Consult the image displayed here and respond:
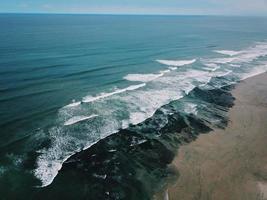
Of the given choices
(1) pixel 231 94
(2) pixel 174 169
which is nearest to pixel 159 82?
(1) pixel 231 94

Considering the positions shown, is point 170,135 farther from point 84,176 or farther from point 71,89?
point 71,89

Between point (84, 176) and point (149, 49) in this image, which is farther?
point (149, 49)

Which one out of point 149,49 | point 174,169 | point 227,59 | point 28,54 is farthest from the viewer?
point 149,49

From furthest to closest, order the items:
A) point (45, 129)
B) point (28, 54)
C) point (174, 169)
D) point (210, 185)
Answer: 1. point (28, 54)
2. point (45, 129)
3. point (174, 169)
4. point (210, 185)

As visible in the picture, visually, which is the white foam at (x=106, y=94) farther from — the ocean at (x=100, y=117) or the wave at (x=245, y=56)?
the wave at (x=245, y=56)

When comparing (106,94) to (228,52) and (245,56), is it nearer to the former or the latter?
(245,56)

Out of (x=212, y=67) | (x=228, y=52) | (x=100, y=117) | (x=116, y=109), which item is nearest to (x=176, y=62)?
(x=212, y=67)
